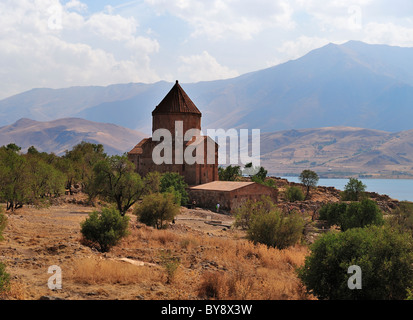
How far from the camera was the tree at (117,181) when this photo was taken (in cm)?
2667

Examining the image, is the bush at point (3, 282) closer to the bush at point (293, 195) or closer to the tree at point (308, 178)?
the bush at point (293, 195)

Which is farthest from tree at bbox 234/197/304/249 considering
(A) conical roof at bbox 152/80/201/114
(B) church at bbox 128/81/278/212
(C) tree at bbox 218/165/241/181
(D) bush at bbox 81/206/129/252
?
(C) tree at bbox 218/165/241/181

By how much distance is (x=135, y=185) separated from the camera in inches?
1065

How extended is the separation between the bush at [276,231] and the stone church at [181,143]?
94.8 feet

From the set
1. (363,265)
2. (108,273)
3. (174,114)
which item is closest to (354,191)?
(174,114)

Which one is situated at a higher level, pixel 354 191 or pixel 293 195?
pixel 354 191

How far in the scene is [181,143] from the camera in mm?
50062

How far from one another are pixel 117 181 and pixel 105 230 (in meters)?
10.2

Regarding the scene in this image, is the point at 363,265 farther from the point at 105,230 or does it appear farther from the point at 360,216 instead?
the point at 360,216

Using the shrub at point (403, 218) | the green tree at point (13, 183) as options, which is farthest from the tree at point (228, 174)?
the green tree at point (13, 183)

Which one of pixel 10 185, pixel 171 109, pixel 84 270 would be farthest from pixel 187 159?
pixel 84 270
